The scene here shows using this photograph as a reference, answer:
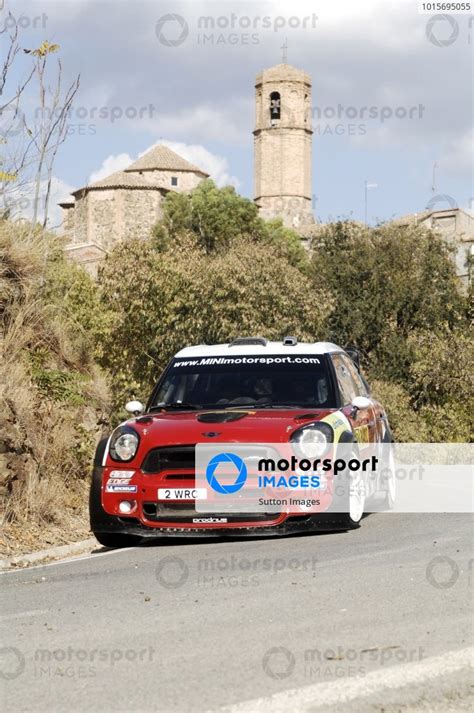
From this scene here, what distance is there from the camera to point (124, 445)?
1038 cm

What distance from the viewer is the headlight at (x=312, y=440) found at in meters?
10.1

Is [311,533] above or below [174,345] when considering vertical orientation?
below

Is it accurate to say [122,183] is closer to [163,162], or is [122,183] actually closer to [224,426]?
[163,162]

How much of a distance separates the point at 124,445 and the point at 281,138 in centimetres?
12295

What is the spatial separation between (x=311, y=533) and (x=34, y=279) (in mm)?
7651

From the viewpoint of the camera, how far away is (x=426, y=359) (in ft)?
108

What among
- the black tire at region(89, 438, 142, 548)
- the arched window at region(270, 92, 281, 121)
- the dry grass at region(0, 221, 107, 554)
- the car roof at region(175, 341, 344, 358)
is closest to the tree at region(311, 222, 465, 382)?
the dry grass at region(0, 221, 107, 554)

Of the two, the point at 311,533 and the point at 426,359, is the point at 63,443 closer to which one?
the point at 311,533

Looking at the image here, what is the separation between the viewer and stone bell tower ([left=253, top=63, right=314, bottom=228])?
12938 centimetres

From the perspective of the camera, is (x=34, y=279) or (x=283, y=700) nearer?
(x=283, y=700)

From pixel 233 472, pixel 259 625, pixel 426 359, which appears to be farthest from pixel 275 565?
pixel 426 359

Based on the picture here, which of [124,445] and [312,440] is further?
[124,445]

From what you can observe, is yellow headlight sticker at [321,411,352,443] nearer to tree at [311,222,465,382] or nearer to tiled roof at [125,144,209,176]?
tree at [311,222,465,382]
